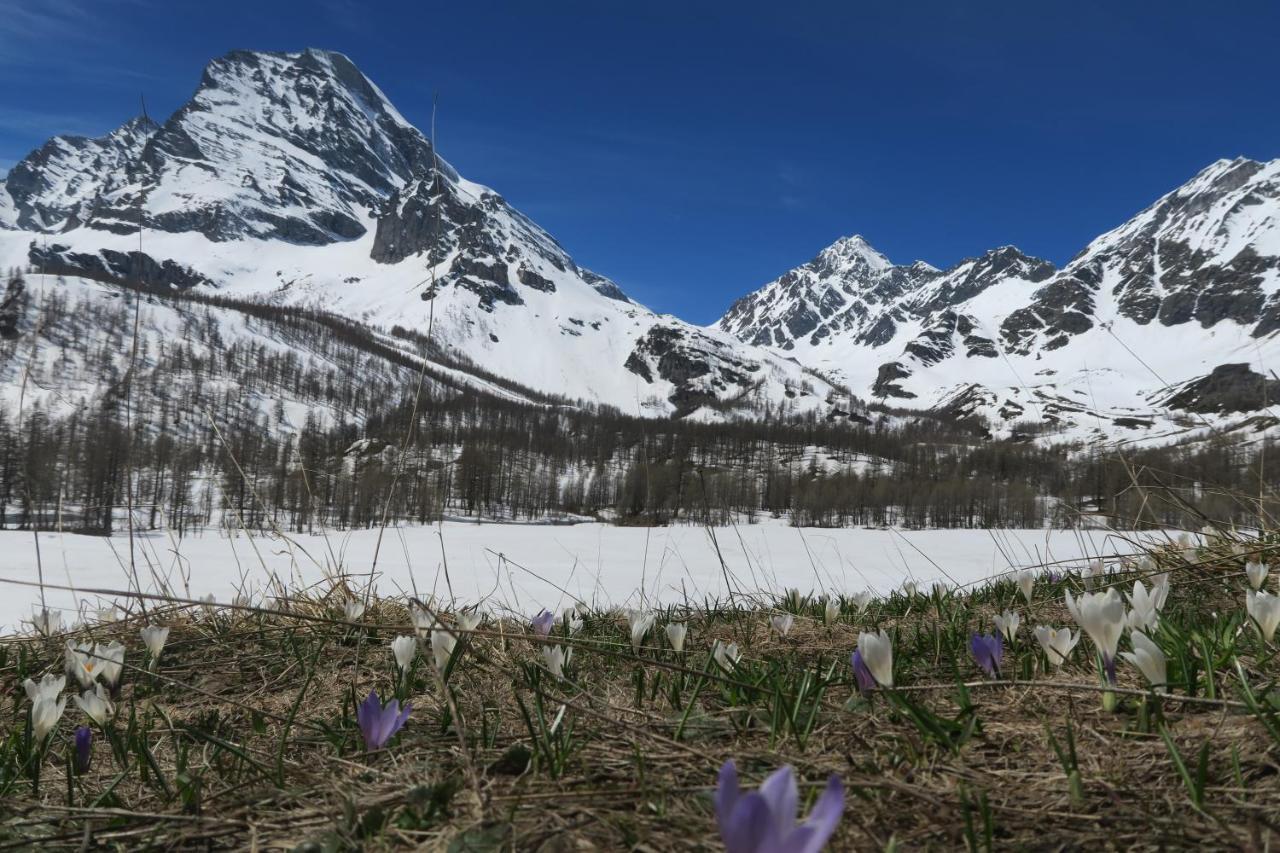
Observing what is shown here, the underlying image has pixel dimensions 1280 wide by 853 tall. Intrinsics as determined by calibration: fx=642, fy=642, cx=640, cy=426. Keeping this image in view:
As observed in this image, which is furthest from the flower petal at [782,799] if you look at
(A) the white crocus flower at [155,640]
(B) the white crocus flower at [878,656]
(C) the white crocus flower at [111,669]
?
(A) the white crocus flower at [155,640]

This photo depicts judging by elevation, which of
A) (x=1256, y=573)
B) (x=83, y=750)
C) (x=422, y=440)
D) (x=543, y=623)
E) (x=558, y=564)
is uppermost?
(x=422, y=440)

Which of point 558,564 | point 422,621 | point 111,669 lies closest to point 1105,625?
point 422,621

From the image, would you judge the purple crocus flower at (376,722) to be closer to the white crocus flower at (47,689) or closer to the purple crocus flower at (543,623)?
the white crocus flower at (47,689)

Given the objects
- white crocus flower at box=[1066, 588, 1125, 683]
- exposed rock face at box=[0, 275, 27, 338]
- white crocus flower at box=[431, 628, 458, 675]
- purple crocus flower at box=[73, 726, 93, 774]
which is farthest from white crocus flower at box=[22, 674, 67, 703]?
exposed rock face at box=[0, 275, 27, 338]

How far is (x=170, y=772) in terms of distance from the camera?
1.37 m

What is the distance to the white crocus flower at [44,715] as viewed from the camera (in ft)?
4.43

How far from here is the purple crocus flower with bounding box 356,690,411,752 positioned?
3.91 feet

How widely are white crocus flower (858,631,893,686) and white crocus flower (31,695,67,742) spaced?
5.44 feet

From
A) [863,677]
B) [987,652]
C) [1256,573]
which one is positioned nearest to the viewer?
[863,677]

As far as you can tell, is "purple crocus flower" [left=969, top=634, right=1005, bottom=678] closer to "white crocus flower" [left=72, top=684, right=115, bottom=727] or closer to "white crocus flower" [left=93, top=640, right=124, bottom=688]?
"white crocus flower" [left=72, top=684, right=115, bottom=727]

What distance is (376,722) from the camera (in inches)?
47.8

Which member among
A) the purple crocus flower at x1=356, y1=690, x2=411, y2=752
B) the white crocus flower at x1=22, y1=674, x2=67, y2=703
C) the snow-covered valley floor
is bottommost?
the snow-covered valley floor

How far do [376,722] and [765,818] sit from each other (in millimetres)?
941

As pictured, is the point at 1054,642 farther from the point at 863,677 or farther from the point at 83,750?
the point at 83,750
